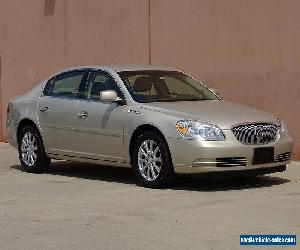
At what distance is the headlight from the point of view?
351 inches

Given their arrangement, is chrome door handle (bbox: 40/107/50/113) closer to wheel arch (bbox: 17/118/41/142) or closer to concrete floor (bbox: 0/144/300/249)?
wheel arch (bbox: 17/118/41/142)

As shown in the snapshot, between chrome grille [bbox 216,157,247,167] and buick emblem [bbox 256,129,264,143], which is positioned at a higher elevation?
buick emblem [bbox 256,129,264,143]

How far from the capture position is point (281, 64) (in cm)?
1188

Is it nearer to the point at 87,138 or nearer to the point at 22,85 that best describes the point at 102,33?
the point at 22,85

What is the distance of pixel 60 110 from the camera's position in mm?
10656

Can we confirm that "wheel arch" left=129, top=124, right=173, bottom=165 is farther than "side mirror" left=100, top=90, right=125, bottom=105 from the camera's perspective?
No

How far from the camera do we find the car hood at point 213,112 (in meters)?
9.08

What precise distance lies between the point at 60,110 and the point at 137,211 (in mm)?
3214

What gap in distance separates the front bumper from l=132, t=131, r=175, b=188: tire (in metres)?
0.12

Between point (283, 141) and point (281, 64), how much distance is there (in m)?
2.73

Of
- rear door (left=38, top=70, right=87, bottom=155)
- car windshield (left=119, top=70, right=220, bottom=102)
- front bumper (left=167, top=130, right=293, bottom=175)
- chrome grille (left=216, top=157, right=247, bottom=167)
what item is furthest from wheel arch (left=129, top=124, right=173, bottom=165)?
rear door (left=38, top=70, right=87, bottom=155)

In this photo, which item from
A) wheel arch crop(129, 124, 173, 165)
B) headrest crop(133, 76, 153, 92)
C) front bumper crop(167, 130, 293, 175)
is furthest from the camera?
headrest crop(133, 76, 153, 92)

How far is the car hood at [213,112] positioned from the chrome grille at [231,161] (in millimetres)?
369

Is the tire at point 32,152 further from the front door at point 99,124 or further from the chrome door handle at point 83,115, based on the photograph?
the chrome door handle at point 83,115
